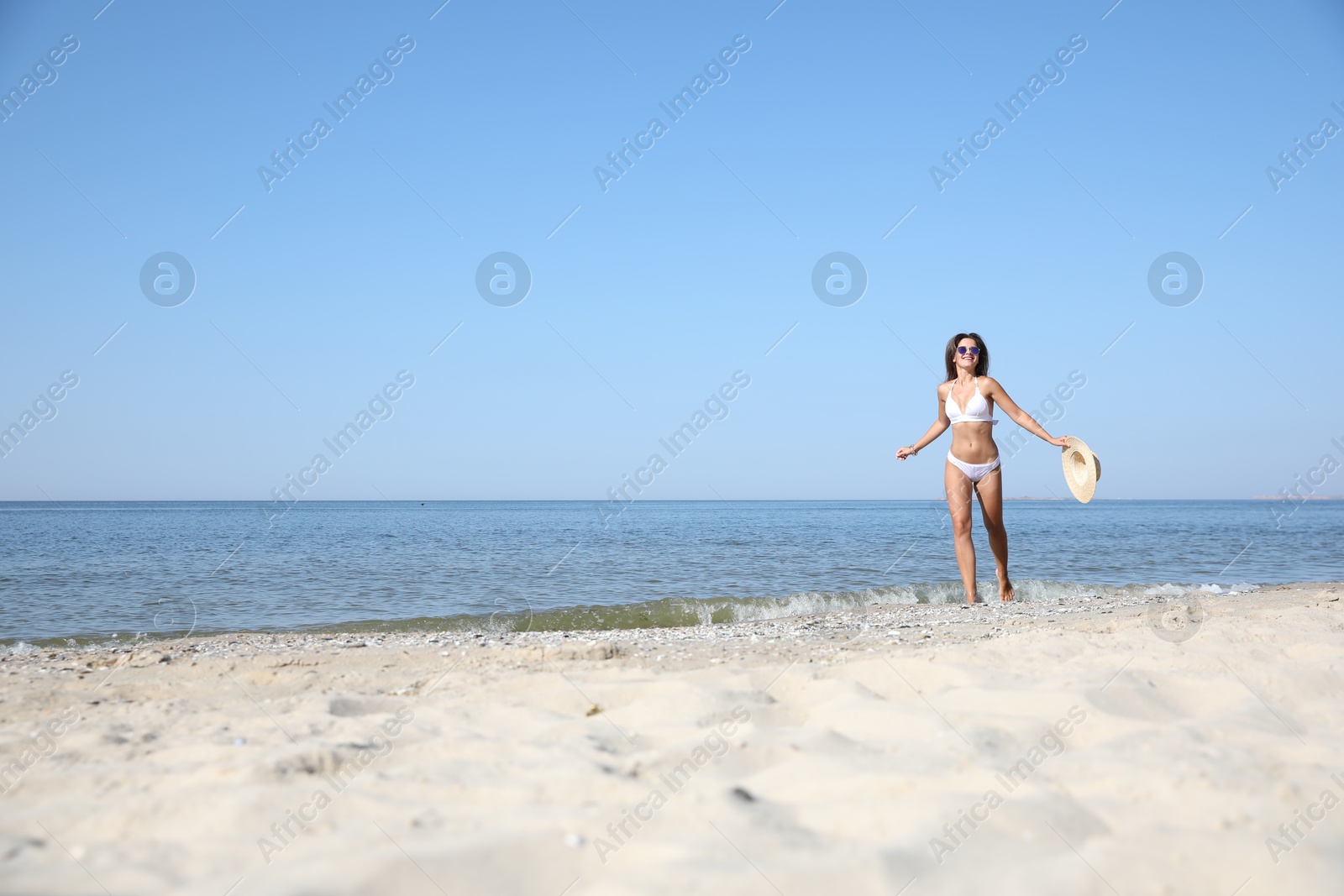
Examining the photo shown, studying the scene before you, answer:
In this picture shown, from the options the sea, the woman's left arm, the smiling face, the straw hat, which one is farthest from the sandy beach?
the sea

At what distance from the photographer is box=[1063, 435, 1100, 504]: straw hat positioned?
6.27 metres

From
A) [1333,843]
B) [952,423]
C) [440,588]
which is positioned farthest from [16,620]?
[1333,843]

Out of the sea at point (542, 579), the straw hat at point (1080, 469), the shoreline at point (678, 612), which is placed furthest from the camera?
the sea at point (542, 579)

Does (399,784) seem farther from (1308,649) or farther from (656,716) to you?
(1308,649)

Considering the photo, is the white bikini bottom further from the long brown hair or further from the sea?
the sea

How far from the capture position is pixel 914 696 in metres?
3.29

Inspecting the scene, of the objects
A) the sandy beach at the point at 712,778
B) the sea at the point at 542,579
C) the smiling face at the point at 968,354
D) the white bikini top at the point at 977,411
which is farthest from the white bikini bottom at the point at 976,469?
the sandy beach at the point at 712,778

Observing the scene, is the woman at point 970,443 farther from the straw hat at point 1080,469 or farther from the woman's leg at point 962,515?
the straw hat at point 1080,469

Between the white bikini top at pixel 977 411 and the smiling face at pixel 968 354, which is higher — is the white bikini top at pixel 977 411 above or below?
below

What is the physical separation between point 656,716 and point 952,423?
5.27m

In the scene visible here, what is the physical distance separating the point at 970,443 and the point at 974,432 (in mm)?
109

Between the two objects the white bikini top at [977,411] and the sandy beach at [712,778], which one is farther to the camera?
the white bikini top at [977,411]

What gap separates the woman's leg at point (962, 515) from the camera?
7215 millimetres

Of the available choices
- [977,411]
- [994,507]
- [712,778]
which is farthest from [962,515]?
[712,778]
